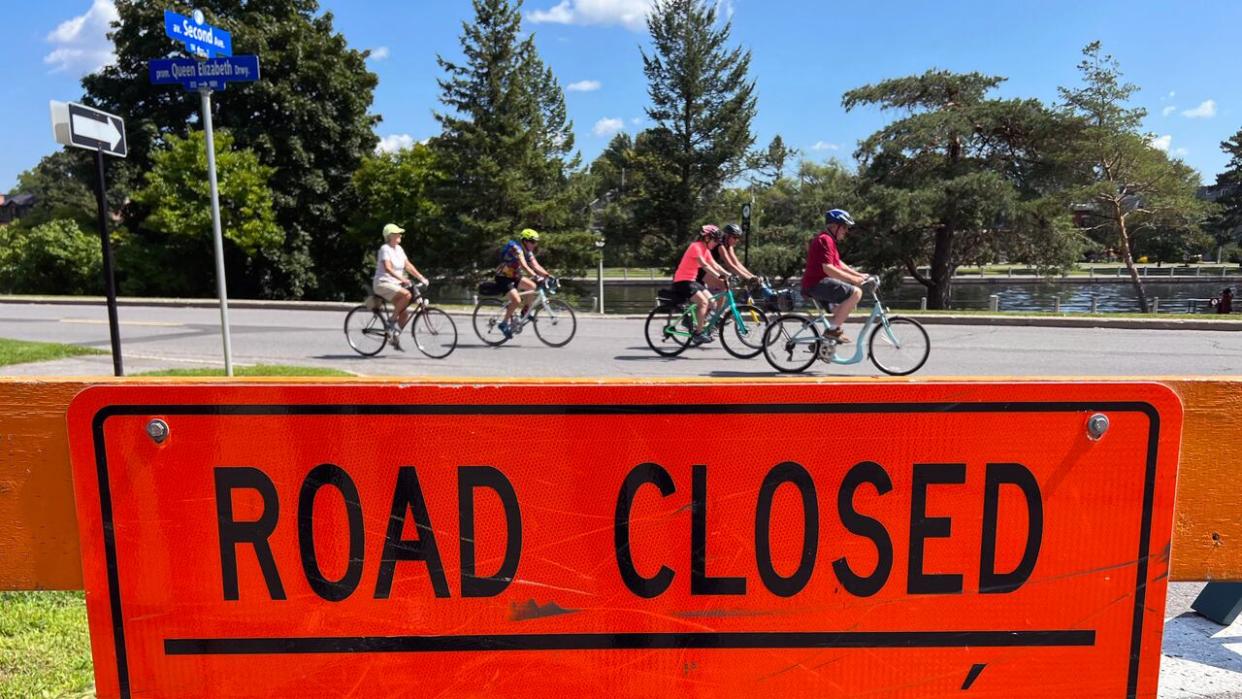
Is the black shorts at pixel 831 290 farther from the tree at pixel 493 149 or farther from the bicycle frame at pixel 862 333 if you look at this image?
the tree at pixel 493 149

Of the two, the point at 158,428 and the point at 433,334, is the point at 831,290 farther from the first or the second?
the point at 158,428

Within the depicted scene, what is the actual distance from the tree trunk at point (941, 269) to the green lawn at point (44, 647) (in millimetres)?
34480

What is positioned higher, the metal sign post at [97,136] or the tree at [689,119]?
the tree at [689,119]

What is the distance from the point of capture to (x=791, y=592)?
1.59m

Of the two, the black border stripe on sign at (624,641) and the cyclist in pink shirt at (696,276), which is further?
the cyclist in pink shirt at (696,276)

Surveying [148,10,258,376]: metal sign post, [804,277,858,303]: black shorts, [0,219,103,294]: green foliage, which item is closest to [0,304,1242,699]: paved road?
[804,277,858,303]: black shorts

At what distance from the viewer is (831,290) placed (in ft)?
27.5

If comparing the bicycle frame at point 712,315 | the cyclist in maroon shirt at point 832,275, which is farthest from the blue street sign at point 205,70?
the cyclist in maroon shirt at point 832,275

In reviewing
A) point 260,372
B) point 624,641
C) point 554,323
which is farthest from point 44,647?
point 554,323

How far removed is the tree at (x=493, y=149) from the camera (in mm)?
34062

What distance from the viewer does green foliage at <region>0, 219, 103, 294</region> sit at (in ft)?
102

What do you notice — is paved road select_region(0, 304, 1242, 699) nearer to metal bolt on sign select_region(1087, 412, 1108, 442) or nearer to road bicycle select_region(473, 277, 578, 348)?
road bicycle select_region(473, 277, 578, 348)

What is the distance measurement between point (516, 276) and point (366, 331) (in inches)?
89.8

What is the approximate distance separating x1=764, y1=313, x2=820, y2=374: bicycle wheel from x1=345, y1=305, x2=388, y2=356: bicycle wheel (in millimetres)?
5230
